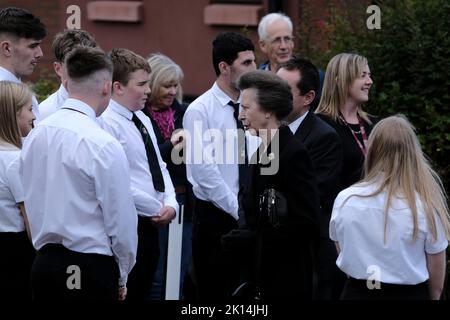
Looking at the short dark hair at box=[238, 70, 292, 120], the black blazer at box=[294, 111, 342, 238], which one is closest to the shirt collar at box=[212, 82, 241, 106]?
the black blazer at box=[294, 111, 342, 238]

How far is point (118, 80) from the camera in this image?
6.49 m

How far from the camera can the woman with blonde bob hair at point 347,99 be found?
23.4 ft

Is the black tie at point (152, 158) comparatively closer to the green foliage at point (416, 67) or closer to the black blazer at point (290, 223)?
the black blazer at point (290, 223)

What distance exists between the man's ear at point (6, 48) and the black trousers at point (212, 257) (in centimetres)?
156

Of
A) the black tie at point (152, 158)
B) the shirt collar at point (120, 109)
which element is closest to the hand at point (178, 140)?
the black tie at point (152, 158)

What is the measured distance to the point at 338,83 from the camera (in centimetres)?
726

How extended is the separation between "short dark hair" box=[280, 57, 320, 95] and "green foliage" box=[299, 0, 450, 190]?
4.70ft

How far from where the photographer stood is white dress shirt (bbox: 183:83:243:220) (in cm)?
700

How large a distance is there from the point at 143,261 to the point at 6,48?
5.17ft

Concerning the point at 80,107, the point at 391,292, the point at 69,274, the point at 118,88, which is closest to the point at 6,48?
the point at 118,88

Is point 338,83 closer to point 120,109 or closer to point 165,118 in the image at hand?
point 165,118
